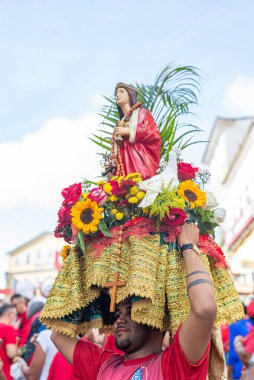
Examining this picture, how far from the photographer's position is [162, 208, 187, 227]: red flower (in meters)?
3.33

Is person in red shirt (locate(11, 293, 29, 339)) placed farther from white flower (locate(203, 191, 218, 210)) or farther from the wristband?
the wristband

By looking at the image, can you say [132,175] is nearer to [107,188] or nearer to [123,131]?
[107,188]

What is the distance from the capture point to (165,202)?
3.35m

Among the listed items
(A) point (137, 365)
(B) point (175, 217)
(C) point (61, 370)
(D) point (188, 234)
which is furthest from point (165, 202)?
(C) point (61, 370)

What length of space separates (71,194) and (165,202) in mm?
634

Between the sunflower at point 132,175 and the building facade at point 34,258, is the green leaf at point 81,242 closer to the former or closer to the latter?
the sunflower at point 132,175

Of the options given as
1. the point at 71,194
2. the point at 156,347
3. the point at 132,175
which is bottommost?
the point at 156,347

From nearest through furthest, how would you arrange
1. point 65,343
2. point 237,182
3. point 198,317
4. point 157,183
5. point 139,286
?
1. point 198,317
2. point 139,286
3. point 157,183
4. point 65,343
5. point 237,182

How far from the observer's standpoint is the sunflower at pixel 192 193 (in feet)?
11.3

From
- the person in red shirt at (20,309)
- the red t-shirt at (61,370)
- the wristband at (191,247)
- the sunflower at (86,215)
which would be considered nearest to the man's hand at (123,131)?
the sunflower at (86,215)

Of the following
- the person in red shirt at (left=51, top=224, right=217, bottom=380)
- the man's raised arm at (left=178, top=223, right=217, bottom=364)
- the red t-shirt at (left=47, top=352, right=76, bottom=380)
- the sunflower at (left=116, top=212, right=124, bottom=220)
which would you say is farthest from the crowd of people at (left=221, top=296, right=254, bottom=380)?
the man's raised arm at (left=178, top=223, right=217, bottom=364)

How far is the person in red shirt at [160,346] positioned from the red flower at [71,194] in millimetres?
684

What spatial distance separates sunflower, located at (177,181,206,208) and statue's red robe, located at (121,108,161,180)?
44cm

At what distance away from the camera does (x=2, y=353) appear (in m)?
6.83
